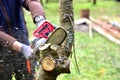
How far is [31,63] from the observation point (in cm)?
425

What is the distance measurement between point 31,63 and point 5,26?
56cm

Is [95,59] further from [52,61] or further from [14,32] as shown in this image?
[52,61]

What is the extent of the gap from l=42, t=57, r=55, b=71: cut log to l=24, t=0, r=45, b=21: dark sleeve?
2.52ft

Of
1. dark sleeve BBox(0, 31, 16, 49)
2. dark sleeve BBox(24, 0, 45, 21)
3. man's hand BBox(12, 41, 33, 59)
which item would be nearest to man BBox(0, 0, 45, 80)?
dark sleeve BBox(24, 0, 45, 21)

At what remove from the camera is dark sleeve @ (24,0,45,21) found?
13.6 feet

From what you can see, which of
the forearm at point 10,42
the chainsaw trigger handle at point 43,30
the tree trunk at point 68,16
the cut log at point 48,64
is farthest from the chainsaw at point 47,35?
the tree trunk at point 68,16

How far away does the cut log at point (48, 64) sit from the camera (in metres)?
3.49

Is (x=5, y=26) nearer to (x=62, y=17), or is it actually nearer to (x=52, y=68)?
(x=62, y=17)

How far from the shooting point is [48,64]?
3.51 metres

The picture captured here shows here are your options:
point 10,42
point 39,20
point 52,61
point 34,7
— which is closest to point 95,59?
point 34,7

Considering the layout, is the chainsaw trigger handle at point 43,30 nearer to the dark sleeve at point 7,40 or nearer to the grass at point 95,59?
the dark sleeve at point 7,40

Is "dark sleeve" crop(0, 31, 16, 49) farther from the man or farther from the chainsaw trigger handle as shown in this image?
the chainsaw trigger handle

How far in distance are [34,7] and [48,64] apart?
0.96m

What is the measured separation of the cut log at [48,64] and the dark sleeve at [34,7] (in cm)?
77
